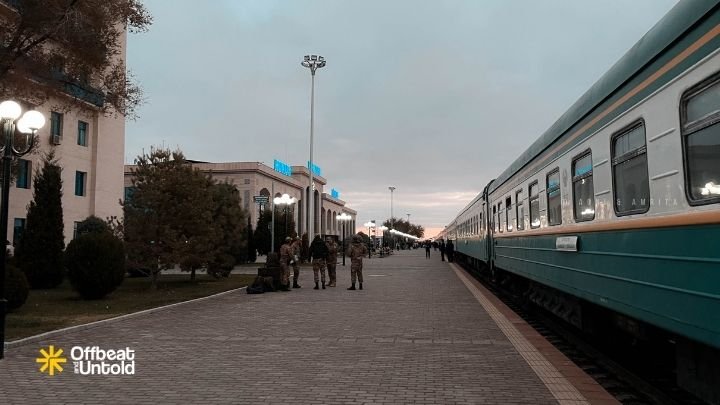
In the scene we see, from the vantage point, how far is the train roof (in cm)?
434

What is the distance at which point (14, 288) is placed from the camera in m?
12.1

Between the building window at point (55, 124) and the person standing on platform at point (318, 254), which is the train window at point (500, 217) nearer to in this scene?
the person standing on platform at point (318, 254)

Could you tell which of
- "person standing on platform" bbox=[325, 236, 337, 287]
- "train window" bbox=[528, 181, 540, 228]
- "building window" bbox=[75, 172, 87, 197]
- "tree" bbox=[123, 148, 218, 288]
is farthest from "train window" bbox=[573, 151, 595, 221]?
"building window" bbox=[75, 172, 87, 197]

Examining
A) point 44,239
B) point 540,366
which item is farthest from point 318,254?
point 540,366

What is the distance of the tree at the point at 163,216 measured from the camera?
18219mm

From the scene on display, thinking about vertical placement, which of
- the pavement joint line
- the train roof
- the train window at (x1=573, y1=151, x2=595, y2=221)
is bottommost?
Result: the pavement joint line

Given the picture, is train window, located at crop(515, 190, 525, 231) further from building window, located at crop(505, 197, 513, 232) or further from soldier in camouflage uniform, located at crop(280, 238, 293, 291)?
soldier in camouflage uniform, located at crop(280, 238, 293, 291)

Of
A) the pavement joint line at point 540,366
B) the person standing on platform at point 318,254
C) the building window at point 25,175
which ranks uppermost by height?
the building window at point 25,175

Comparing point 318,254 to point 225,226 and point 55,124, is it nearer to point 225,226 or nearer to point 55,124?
point 225,226

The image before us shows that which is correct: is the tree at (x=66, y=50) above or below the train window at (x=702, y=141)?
above

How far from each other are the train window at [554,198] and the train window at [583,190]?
31.0 inches

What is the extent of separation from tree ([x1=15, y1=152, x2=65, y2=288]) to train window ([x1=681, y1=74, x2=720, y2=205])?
21656 mm

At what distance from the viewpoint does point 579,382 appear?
20.3ft

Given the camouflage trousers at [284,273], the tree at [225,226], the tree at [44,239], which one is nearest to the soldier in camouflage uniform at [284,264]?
the camouflage trousers at [284,273]
